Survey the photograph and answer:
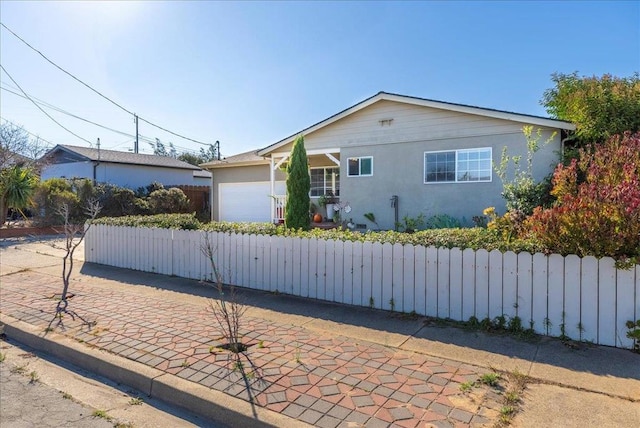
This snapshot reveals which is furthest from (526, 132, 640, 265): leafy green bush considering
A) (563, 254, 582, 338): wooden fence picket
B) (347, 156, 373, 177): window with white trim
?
(347, 156, 373, 177): window with white trim

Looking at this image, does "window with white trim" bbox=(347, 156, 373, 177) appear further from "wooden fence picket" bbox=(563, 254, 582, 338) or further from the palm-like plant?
the palm-like plant

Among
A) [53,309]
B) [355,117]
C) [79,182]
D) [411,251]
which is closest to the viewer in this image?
[411,251]

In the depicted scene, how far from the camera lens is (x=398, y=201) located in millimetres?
12898

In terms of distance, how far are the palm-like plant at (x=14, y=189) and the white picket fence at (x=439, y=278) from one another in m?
12.5

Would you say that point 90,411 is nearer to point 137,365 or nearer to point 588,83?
point 137,365

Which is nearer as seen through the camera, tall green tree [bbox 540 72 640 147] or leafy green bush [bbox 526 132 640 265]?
leafy green bush [bbox 526 132 640 265]

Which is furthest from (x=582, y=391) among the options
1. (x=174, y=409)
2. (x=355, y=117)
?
(x=355, y=117)

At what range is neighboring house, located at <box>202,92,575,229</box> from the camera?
11.1 metres

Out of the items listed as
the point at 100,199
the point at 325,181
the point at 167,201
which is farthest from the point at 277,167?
the point at 100,199

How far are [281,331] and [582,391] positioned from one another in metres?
3.23

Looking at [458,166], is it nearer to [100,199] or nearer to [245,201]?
[245,201]

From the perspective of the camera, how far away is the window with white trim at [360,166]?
1352cm

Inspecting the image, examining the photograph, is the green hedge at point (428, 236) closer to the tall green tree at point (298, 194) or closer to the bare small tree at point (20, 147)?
the tall green tree at point (298, 194)

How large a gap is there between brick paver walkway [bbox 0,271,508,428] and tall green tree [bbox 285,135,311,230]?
458 centimetres
